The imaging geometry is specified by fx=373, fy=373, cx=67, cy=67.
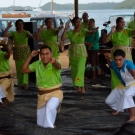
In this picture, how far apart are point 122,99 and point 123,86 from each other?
0.81 ft

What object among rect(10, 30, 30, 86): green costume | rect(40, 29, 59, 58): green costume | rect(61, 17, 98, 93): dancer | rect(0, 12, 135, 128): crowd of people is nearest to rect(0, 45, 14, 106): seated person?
rect(0, 12, 135, 128): crowd of people

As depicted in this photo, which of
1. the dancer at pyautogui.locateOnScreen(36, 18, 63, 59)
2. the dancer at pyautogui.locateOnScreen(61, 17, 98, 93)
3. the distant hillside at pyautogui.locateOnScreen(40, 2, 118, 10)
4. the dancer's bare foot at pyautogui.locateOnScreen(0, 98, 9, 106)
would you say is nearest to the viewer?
the dancer's bare foot at pyautogui.locateOnScreen(0, 98, 9, 106)

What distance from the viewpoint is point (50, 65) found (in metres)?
4.54

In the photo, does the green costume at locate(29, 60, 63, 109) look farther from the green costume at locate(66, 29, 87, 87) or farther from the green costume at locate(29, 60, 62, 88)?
the green costume at locate(66, 29, 87, 87)

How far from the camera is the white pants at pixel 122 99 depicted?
4602mm

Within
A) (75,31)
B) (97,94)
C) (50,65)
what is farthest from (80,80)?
(50,65)

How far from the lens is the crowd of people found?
4512mm

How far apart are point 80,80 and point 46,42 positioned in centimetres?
105

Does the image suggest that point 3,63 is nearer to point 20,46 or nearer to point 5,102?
point 5,102

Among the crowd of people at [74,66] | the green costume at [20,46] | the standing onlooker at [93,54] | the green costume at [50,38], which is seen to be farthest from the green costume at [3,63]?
the standing onlooker at [93,54]

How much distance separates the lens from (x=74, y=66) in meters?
6.51

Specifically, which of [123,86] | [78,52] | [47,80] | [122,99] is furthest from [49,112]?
[78,52]

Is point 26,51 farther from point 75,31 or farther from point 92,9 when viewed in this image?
point 92,9

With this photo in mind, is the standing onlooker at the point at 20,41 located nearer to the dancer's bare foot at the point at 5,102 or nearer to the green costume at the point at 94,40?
the dancer's bare foot at the point at 5,102
